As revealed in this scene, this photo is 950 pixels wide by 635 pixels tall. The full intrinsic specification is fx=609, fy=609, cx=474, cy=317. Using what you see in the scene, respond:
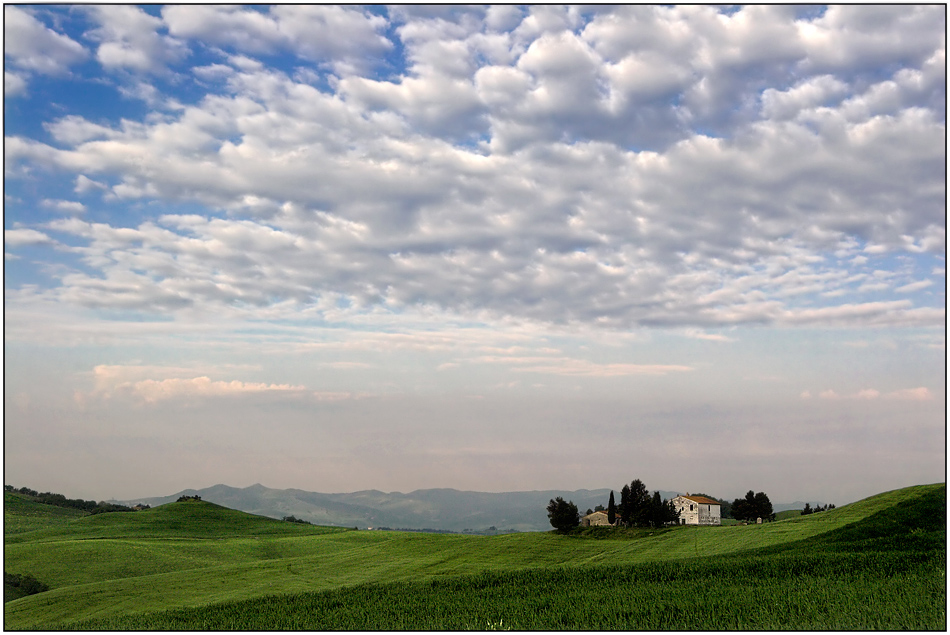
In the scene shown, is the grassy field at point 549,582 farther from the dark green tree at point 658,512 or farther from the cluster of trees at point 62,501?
the cluster of trees at point 62,501

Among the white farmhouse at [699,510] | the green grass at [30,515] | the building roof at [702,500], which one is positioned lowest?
the green grass at [30,515]

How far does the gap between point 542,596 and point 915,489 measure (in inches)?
1810

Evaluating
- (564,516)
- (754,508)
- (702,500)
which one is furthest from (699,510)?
(564,516)

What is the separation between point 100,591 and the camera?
50.2m

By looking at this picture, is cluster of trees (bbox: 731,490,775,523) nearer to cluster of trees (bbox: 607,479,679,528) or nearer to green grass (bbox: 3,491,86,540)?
cluster of trees (bbox: 607,479,679,528)

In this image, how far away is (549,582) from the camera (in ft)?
102

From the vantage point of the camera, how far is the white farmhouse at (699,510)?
113062 millimetres

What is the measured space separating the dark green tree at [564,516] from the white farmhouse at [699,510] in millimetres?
40270

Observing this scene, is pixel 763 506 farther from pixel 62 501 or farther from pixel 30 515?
pixel 62 501

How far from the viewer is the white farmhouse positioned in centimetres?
11306

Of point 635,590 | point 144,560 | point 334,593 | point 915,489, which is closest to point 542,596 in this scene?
point 635,590

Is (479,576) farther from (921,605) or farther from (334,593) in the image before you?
(921,605)

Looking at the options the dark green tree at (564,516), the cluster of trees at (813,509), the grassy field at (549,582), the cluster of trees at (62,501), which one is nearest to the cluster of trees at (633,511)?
the dark green tree at (564,516)

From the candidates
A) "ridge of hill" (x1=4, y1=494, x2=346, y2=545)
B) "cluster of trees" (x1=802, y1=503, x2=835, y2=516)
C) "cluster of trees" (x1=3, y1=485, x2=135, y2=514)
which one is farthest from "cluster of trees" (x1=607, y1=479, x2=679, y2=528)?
"cluster of trees" (x1=3, y1=485, x2=135, y2=514)
